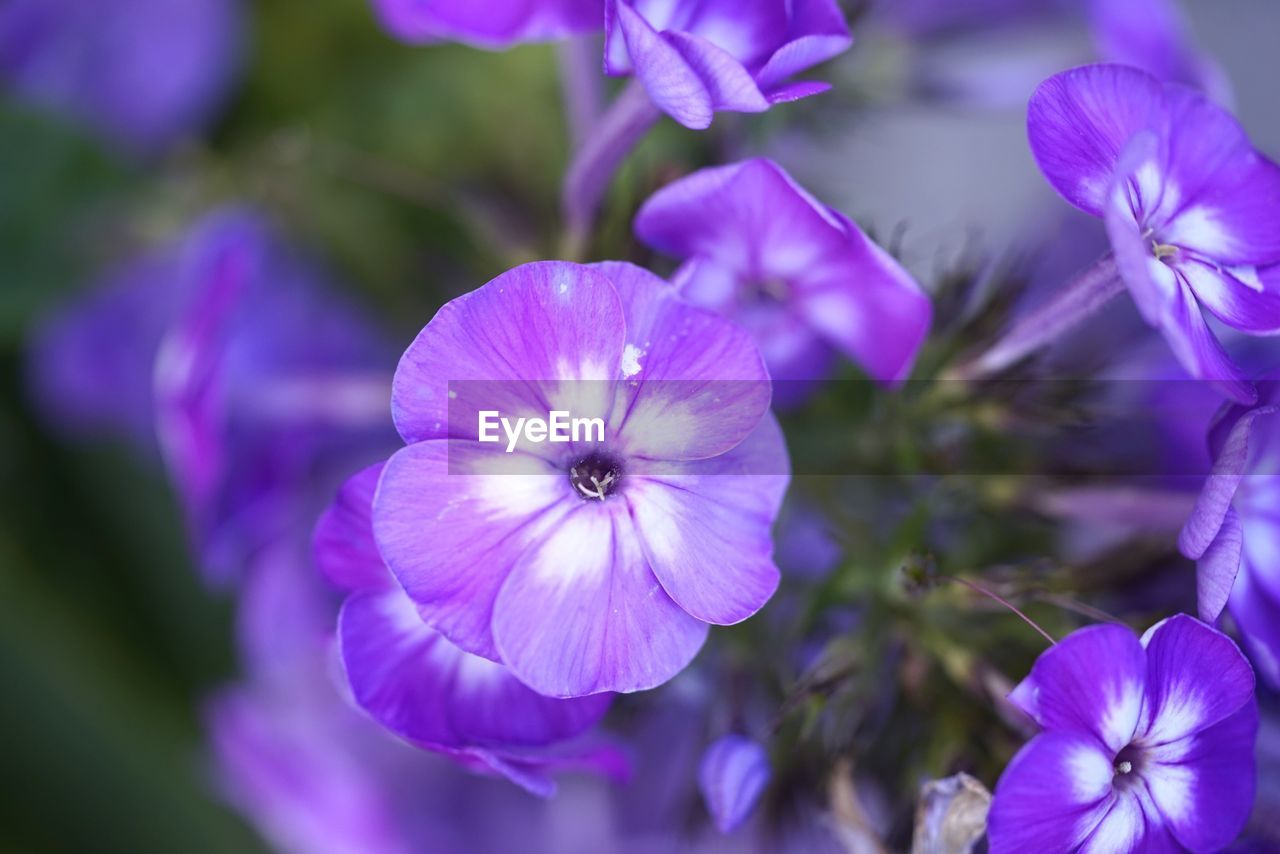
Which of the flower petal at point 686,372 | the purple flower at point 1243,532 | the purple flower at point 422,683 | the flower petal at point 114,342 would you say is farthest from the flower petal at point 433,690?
the flower petal at point 114,342

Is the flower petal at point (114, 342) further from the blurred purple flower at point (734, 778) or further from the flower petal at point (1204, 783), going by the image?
the flower petal at point (1204, 783)

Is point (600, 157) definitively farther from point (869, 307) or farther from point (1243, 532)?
point (1243, 532)

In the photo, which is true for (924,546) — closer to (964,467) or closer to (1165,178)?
(964,467)

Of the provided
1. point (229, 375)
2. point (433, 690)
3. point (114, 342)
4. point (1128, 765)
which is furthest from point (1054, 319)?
point (114, 342)

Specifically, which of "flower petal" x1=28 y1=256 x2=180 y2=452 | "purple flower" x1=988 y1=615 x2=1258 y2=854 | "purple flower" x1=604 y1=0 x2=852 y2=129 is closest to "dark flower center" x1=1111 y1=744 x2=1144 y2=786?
"purple flower" x1=988 y1=615 x2=1258 y2=854

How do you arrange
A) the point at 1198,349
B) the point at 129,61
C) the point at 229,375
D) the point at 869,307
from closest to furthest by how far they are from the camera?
the point at 1198,349 < the point at 869,307 < the point at 229,375 < the point at 129,61

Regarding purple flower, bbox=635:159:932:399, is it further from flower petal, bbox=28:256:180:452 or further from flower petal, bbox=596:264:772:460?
flower petal, bbox=28:256:180:452

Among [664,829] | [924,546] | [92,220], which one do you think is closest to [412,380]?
[924,546]
